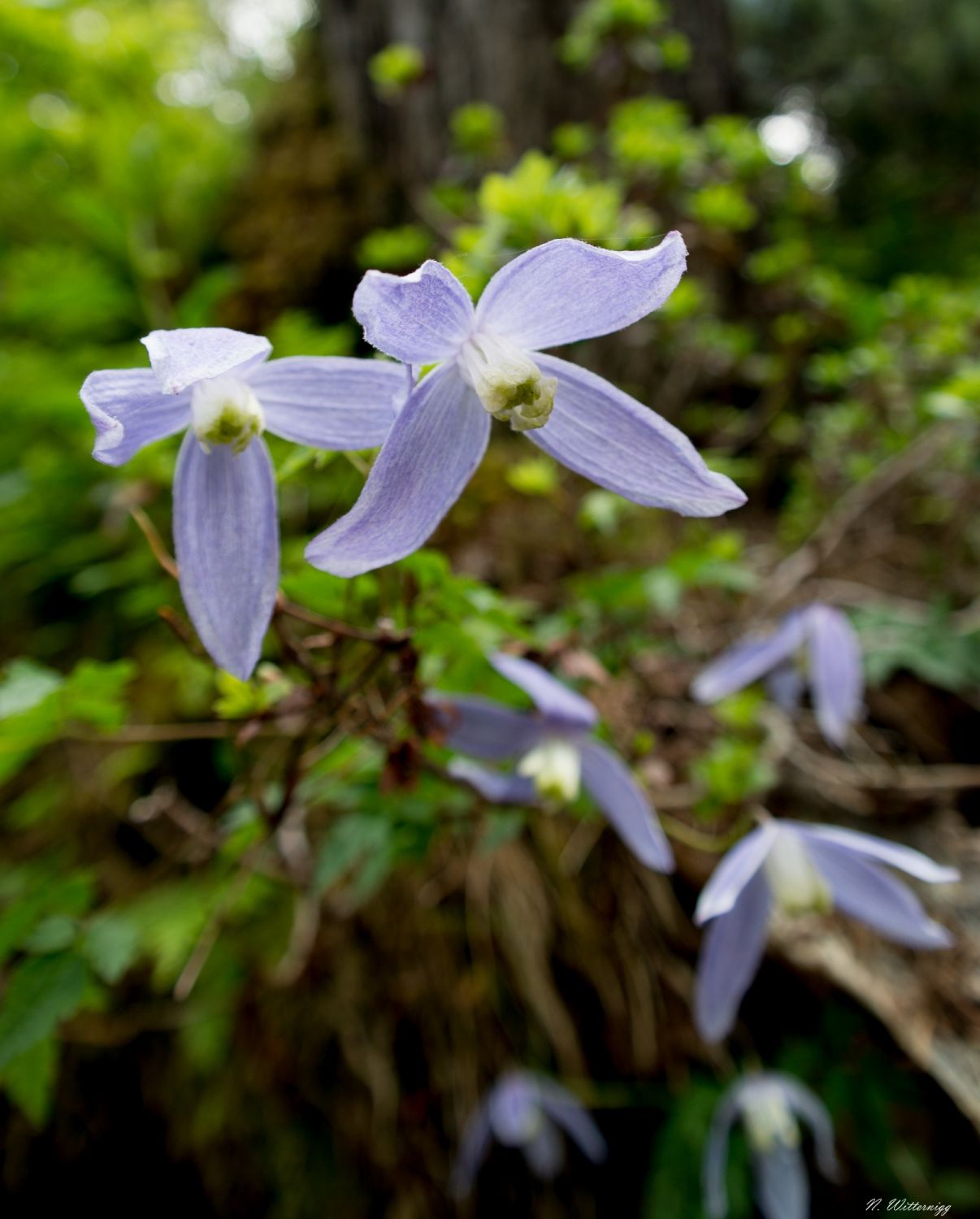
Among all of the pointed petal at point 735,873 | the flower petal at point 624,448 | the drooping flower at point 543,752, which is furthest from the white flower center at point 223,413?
the pointed petal at point 735,873

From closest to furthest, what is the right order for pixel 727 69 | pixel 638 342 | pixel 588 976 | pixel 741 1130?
1. pixel 741 1130
2. pixel 588 976
3. pixel 638 342
4. pixel 727 69

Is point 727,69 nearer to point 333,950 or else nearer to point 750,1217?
point 333,950

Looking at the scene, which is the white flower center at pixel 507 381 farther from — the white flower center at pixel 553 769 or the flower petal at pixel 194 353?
the white flower center at pixel 553 769

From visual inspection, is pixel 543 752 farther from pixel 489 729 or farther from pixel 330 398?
pixel 330 398

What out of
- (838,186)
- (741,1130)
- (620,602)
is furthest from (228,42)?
(741,1130)

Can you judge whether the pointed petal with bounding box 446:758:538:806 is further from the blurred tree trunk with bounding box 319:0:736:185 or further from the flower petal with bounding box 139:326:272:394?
the blurred tree trunk with bounding box 319:0:736:185

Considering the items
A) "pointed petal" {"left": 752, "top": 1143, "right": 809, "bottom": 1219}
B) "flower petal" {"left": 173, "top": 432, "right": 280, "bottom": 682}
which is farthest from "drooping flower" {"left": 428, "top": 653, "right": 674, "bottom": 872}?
"pointed petal" {"left": 752, "top": 1143, "right": 809, "bottom": 1219}

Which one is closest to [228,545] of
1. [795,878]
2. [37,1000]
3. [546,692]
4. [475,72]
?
[546,692]
